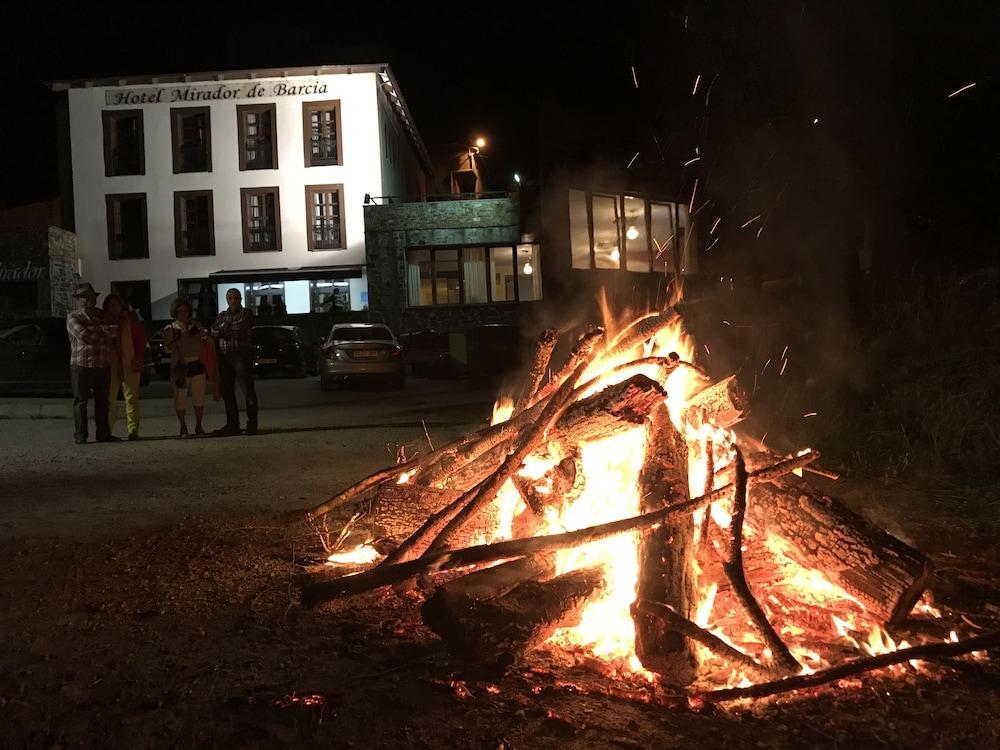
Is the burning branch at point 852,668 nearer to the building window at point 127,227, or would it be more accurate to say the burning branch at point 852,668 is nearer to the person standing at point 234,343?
the person standing at point 234,343

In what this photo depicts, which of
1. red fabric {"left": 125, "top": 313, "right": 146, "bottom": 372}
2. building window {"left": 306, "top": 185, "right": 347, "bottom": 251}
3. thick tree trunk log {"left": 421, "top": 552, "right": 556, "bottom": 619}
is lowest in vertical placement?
thick tree trunk log {"left": 421, "top": 552, "right": 556, "bottom": 619}

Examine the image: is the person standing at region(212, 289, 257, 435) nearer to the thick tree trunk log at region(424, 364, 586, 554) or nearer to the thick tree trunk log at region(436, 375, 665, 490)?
the thick tree trunk log at region(424, 364, 586, 554)

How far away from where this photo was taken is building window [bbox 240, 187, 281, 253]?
2966 centimetres

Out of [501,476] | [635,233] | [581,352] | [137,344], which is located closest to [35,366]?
[137,344]

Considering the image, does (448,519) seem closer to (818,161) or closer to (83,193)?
(818,161)

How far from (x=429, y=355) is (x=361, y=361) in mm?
3464

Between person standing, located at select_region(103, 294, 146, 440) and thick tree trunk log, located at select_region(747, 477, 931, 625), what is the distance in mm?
7766

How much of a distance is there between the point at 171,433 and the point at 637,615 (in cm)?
857

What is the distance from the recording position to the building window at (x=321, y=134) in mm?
29062

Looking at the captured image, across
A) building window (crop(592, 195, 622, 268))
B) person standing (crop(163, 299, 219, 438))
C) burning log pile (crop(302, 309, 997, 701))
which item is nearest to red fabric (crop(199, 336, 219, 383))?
person standing (crop(163, 299, 219, 438))

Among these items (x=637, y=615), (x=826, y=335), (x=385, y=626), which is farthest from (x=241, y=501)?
(x=826, y=335)

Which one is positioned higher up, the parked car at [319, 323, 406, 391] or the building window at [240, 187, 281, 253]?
the building window at [240, 187, 281, 253]

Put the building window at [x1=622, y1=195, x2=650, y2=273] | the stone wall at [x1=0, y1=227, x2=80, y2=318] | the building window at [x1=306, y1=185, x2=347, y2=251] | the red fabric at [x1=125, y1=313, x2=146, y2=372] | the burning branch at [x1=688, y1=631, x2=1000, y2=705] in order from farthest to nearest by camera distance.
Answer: the building window at [x1=306, y1=185, x2=347, y2=251], the building window at [x1=622, y1=195, x2=650, y2=273], the stone wall at [x1=0, y1=227, x2=80, y2=318], the red fabric at [x1=125, y1=313, x2=146, y2=372], the burning branch at [x1=688, y1=631, x2=1000, y2=705]

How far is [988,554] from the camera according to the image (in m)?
4.56
